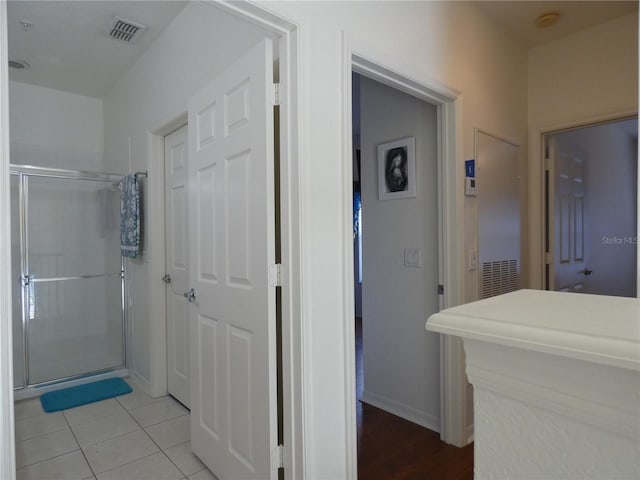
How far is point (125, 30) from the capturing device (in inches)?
107

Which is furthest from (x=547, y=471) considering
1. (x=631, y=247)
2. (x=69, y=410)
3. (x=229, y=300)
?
(x=631, y=247)

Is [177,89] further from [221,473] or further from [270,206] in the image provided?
[221,473]

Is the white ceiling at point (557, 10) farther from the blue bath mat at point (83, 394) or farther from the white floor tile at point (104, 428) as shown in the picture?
the blue bath mat at point (83, 394)

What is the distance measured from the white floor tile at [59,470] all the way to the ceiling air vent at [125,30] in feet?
8.87

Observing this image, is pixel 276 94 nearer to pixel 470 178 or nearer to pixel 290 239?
pixel 290 239

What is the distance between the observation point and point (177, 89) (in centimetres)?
260

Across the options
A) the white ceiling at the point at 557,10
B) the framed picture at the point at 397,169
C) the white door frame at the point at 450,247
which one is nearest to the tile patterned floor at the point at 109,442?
the white door frame at the point at 450,247

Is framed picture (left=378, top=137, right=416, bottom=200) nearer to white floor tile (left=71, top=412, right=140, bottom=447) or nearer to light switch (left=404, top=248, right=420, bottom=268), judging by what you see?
light switch (left=404, top=248, right=420, bottom=268)

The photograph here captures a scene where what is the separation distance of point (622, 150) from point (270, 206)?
445 centimetres

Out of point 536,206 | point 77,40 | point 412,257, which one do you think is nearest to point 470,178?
point 412,257

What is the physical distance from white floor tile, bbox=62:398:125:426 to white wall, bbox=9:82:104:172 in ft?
7.43

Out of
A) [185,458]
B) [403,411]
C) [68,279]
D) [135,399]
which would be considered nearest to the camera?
[185,458]

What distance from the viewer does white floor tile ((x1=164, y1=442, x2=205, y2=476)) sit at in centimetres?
208

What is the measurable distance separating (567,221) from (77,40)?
4.02 m
